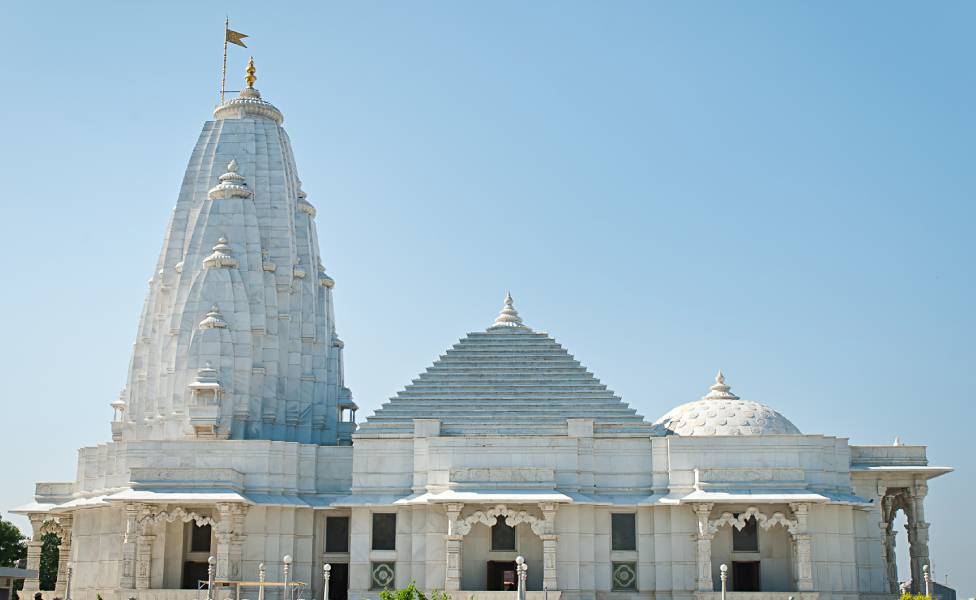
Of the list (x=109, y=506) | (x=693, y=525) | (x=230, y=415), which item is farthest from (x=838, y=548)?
(x=109, y=506)

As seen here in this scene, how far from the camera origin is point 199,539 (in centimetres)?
4528

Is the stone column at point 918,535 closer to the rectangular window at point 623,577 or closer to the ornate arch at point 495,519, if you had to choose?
the rectangular window at point 623,577

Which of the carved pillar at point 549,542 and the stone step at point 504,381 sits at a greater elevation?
the stone step at point 504,381

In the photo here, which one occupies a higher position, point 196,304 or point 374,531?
point 196,304

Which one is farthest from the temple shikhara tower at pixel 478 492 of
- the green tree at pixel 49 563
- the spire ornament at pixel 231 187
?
the green tree at pixel 49 563

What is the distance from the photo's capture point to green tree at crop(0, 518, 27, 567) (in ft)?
224

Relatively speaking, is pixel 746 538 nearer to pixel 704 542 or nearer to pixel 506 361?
pixel 704 542

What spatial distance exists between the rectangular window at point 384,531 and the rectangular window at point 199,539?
22.4 ft

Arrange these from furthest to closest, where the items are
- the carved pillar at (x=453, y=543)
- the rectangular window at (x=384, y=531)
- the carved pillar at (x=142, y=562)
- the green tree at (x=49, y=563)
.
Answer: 1. the green tree at (x=49, y=563)
2. the rectangular window at (x=384, y=531)
3. the carved pillar at (x=142, y=562)
4. the carved pillar at (x=453, y=543)

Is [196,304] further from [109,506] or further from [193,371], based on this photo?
[109,506]

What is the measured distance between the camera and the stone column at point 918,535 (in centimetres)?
4403

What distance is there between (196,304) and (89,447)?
6.89 m

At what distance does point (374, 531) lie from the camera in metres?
43.0

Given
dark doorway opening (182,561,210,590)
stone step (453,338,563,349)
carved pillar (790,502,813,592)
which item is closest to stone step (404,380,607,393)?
stone step (453,338,563,349)
